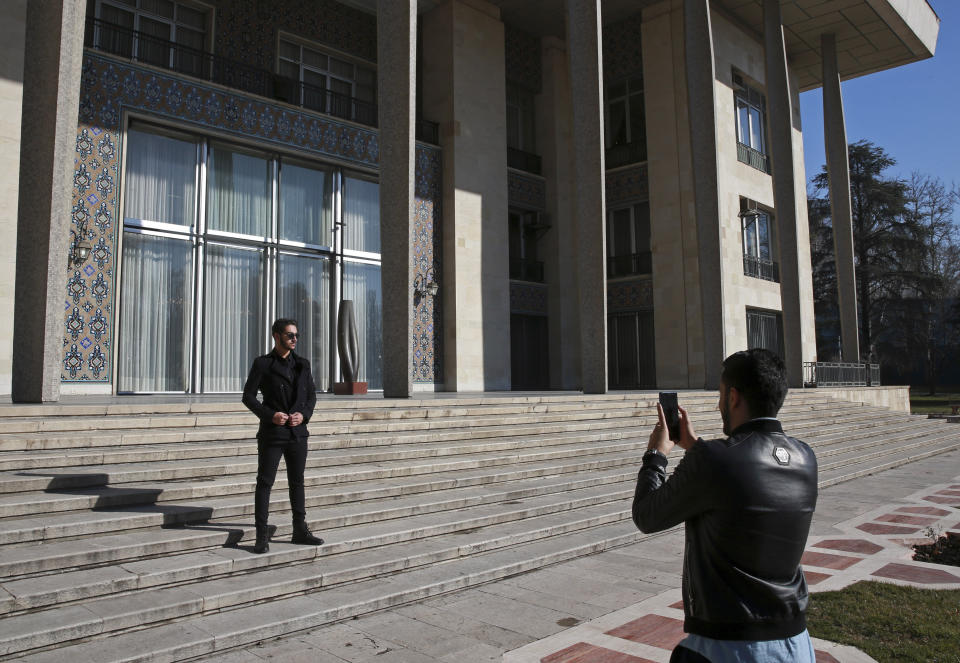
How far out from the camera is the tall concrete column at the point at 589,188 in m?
15.5

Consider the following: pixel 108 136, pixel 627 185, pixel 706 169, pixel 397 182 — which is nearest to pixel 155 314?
pixel 108 136

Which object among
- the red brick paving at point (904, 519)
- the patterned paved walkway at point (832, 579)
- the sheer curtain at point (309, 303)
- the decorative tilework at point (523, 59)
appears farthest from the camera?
the decorative tilework at point (523, 59)

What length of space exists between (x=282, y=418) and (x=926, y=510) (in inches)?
306

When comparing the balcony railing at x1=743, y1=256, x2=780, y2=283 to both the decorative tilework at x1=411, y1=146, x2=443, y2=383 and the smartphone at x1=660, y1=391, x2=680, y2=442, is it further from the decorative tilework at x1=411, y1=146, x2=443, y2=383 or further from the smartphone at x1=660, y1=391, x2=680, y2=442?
the smartphone at x1=660, y1=391, x2=680, y2=442

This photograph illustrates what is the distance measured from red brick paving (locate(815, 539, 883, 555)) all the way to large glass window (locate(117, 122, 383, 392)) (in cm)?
1141

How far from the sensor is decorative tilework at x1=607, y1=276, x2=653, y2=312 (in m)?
21.6

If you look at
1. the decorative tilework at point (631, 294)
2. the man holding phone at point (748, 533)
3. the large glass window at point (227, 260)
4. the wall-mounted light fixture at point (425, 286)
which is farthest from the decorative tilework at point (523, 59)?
the man holding phone at point (748, 533)

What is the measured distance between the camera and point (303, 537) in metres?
5.69

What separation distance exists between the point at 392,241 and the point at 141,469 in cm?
699

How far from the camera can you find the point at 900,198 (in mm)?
38406

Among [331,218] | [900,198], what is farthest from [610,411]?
[900,198]

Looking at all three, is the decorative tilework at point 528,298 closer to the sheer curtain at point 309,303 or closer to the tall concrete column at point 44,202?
the sheer curtain at point 309,303

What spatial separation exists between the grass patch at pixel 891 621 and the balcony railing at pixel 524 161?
57.6 feet

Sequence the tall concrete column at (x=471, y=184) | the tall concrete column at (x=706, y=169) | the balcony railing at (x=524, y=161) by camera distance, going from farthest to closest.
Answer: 1. the balcony railing at (x=524, y=161)
2. the tall concrete column at (x=471, y=184)
3. the tall concrete column at (x=706, y=169)
